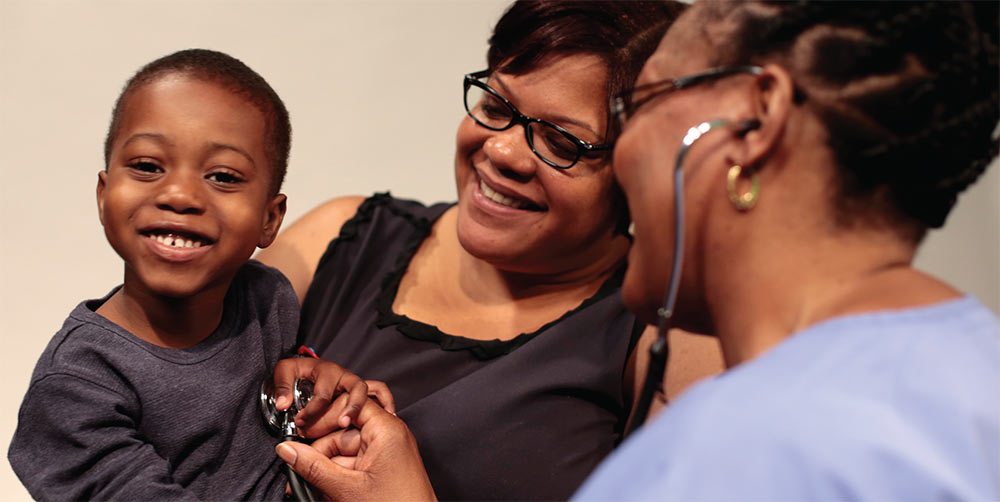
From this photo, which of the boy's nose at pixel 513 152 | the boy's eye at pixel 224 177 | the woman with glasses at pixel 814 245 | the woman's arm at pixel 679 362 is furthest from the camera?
the boy's nose at pixel 513 152

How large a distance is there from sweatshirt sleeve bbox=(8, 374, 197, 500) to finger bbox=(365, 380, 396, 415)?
1.27 ft

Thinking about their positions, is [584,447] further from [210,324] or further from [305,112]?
[305,112]

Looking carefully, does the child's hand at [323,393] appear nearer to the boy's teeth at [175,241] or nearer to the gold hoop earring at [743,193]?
the boy's teeth at [175,241]

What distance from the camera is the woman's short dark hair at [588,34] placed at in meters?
1.73

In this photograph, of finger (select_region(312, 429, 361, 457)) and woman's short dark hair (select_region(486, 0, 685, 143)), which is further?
woman's short dark hair (select_region(486, 0, 685, 143))

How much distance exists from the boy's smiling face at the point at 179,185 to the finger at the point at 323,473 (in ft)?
1.00

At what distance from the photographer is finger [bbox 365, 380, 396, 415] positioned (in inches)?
67.1

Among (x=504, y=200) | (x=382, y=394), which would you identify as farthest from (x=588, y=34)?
(x=382, y=394)

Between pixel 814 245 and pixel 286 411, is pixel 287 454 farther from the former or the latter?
pixel 814 245

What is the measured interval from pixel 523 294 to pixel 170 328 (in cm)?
69

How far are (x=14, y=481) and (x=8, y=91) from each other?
3.32ft

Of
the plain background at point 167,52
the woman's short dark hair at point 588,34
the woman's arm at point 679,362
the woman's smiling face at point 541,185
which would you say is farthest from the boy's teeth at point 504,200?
the plain background at point 167,52

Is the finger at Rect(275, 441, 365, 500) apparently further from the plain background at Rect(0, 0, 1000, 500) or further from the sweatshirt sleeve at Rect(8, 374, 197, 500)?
the plain background at Rect(0, 0, 1000, 500)

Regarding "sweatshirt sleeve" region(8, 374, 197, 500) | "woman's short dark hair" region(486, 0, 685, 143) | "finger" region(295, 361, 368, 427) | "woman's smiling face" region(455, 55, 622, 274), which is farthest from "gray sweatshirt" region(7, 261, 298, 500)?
"woman's short dark hair" region(486, 0, 685, 143)
